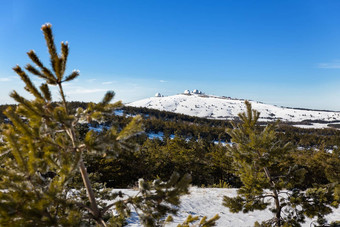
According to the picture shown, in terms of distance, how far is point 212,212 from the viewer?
886 cm

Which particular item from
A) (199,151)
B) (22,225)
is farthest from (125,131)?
(199,151)

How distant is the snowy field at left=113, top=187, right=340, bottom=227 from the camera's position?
799 cm

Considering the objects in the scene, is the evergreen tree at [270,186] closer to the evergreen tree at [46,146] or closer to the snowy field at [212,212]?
the evergreen tree at [46,146]

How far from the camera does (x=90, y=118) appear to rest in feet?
7.64

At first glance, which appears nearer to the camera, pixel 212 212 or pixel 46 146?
pixel 46 146

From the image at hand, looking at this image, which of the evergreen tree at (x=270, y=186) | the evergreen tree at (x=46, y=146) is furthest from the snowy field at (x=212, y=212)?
→ the evergreen tree at (x=46, y=146)

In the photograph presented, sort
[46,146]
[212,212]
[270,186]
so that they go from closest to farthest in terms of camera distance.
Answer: [46,146] < [270,186] < [212,212]

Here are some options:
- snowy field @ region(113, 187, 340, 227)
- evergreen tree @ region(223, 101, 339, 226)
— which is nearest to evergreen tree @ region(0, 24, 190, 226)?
evergreen tree @ region(223, 101, 339, 226)

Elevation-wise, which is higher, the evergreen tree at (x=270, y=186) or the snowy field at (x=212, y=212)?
the evergreen tree at (x=270, y=186)

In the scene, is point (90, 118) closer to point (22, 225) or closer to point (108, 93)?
point (108, 93)

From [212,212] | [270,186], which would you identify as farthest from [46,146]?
[212,212]

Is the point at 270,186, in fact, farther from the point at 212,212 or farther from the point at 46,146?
the point at 46,146

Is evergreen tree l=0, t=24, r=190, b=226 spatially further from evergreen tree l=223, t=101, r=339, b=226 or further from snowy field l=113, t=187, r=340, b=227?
snowy field l=113, t=187, r=340, b=227

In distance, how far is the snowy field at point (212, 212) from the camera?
7985 mm
